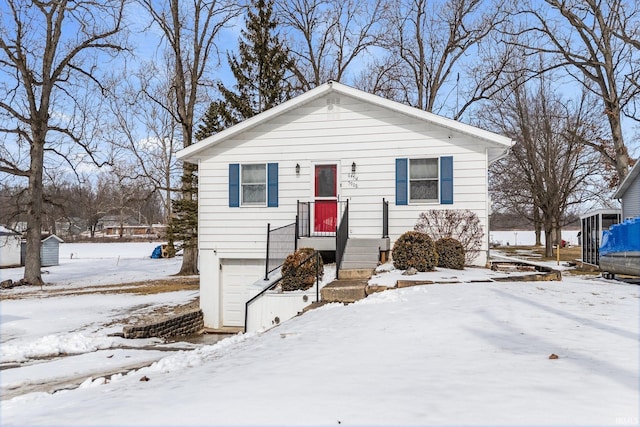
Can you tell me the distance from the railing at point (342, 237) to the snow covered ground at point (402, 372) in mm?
2190

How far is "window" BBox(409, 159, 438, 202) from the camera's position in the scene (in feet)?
37.1

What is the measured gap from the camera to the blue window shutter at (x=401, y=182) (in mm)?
11312

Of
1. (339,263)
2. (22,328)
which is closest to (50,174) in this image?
(22,328)

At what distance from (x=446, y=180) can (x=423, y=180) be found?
0.61 meters

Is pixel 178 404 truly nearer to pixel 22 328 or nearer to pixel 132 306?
pixel 22 328

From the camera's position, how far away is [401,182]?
11.3m

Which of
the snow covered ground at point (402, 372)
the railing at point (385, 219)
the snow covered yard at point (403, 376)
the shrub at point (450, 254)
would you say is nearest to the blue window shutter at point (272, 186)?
the railing at point (385, 219)

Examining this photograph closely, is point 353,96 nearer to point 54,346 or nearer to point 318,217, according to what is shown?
point 318,217

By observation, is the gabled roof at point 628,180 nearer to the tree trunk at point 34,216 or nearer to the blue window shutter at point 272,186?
the blue window shutter at point 272,186

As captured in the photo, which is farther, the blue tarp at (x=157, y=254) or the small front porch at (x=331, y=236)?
the blue tarp at (x=157, y=254)

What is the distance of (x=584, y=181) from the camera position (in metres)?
29.4

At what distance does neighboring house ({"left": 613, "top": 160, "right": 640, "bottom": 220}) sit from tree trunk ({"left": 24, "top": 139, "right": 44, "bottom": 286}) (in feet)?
85.1

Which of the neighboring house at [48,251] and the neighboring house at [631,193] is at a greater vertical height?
the neighboring house at [631,193]

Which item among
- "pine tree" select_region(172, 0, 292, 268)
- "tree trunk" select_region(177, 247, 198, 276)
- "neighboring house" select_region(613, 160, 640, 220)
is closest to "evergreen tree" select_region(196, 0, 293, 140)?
"pine tree" select_region(172, 0, 292, 268)
